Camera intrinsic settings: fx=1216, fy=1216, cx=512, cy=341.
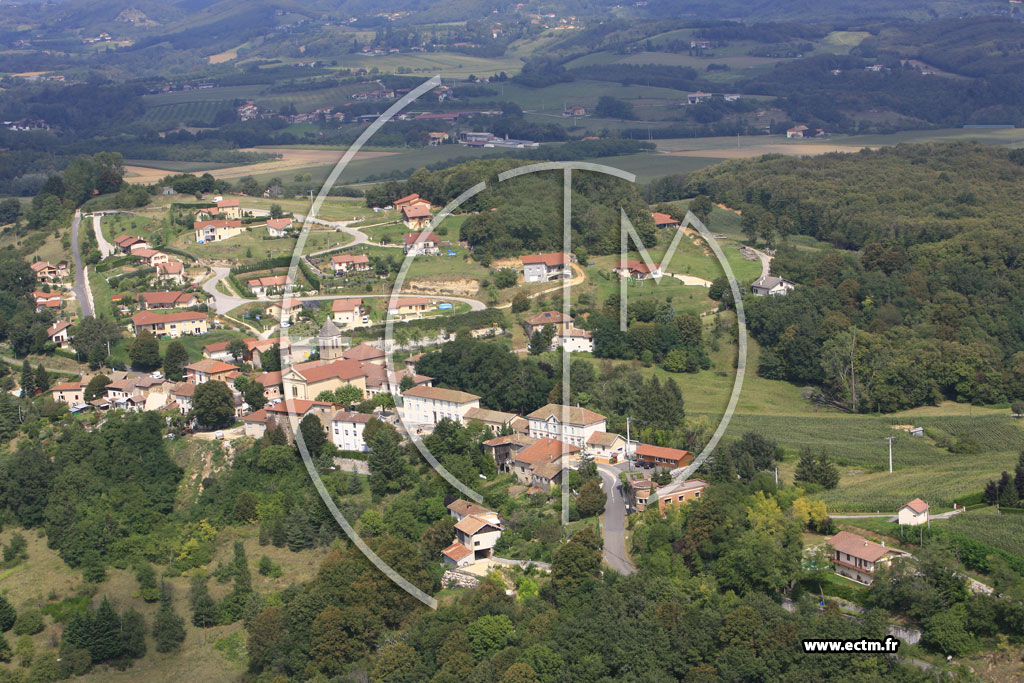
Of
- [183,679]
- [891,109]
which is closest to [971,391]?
[183,679]

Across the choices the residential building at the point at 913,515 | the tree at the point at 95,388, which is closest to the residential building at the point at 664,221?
the tree at the point at 95,388

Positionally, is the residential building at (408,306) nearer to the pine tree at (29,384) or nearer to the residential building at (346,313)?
the residential building at (346,313)

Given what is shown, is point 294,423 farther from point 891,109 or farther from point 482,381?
point 891,109

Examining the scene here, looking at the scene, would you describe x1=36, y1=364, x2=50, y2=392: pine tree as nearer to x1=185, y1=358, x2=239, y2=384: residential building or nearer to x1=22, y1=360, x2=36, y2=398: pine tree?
x1=22, y1=360, x2=36, y2=398: pine tree

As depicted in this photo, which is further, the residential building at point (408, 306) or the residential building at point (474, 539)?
the residential building at point (408, 306)

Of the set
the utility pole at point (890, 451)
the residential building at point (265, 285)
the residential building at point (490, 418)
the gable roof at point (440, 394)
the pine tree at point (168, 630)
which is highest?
the residential building at point (265, 285)

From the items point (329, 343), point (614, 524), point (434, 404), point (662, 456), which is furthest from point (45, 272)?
point (614, 524)
